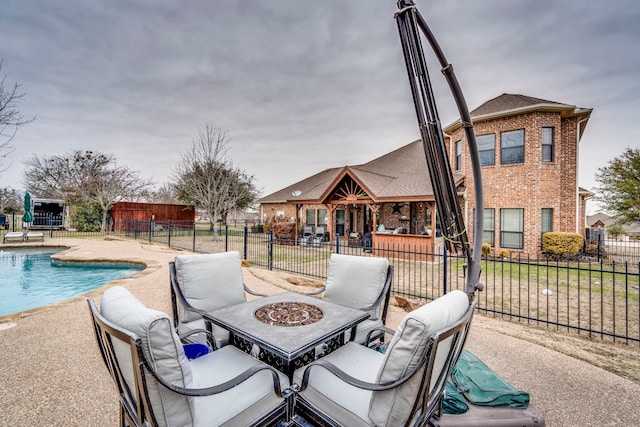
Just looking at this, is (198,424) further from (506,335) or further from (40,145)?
(40,145)

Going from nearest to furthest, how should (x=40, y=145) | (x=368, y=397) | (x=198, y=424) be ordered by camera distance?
(x=198, y=424), (x=368, y=397), (x=40, y=145)

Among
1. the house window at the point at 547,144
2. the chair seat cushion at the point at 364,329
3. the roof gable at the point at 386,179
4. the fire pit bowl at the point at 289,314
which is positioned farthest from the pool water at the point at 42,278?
the house window at the point at 547,144

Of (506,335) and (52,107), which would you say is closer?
(506,335)

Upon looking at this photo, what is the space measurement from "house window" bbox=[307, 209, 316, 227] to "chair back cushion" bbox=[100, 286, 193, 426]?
1794 cm

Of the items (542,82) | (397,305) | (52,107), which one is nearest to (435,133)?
(397,305)

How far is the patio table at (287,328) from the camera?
7.36 feet

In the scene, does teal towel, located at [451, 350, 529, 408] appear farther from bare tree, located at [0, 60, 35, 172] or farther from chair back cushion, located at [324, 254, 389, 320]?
bare tree, located at [0, 60, 35, 172]

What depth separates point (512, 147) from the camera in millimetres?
11984

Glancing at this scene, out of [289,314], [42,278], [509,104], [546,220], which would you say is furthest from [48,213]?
[546,220]

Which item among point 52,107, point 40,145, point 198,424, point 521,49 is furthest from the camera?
point 40,145

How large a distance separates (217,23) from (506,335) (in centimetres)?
1060

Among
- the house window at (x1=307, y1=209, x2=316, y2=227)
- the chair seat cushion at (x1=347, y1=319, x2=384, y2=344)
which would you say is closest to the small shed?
the house window at (x1=307, y1=209, x2=316, y2=227)

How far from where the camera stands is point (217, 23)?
28.0ft

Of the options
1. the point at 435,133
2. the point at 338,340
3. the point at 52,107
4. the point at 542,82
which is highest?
the point at 542,82
